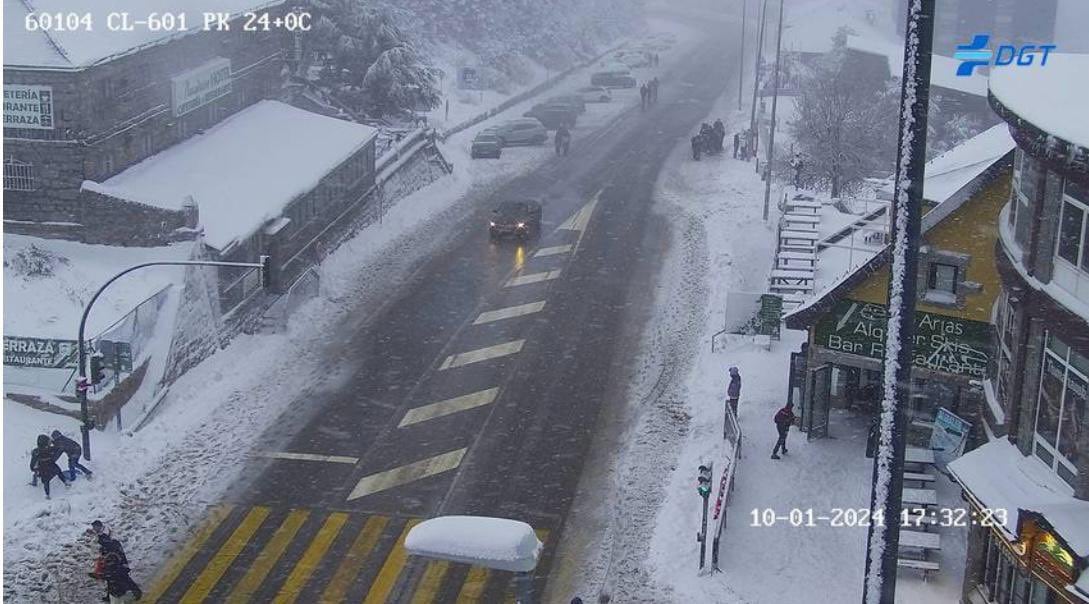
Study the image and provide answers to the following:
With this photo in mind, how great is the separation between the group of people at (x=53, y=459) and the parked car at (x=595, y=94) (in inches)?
2426

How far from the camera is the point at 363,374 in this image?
39969 millimetres

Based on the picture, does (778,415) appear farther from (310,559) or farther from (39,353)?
(39,353)

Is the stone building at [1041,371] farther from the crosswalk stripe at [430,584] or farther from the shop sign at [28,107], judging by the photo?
the shop sign at [28,107]

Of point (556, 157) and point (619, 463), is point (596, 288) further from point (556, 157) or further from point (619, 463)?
point (556, 157)

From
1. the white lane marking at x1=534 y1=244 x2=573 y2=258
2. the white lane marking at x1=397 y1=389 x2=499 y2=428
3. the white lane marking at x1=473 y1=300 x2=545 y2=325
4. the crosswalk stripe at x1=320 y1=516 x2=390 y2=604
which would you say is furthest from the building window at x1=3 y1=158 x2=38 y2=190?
the white lane marking at x1=534 y1=244 x2=573 y2=258

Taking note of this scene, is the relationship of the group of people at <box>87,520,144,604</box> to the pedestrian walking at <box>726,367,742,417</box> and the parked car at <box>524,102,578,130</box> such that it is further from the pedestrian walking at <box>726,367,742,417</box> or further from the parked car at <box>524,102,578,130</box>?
the parked car at <box>524,102,578,130</box>

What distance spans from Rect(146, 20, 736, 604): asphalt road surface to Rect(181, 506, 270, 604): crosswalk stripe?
42mm

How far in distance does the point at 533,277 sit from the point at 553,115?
3149 cm

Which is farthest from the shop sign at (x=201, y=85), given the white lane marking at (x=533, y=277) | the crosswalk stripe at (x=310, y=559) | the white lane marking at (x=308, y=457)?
the crosswalk stripe at (x=310, y=559)

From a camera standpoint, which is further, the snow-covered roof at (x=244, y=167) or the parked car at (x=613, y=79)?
the parked car at (x=613, y=79)

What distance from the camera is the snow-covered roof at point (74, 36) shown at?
40.3 meters

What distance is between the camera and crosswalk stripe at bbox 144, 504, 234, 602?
27828 mm

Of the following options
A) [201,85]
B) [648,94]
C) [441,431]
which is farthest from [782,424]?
[648,94]

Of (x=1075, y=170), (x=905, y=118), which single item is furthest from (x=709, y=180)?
(x=905, y=118)
